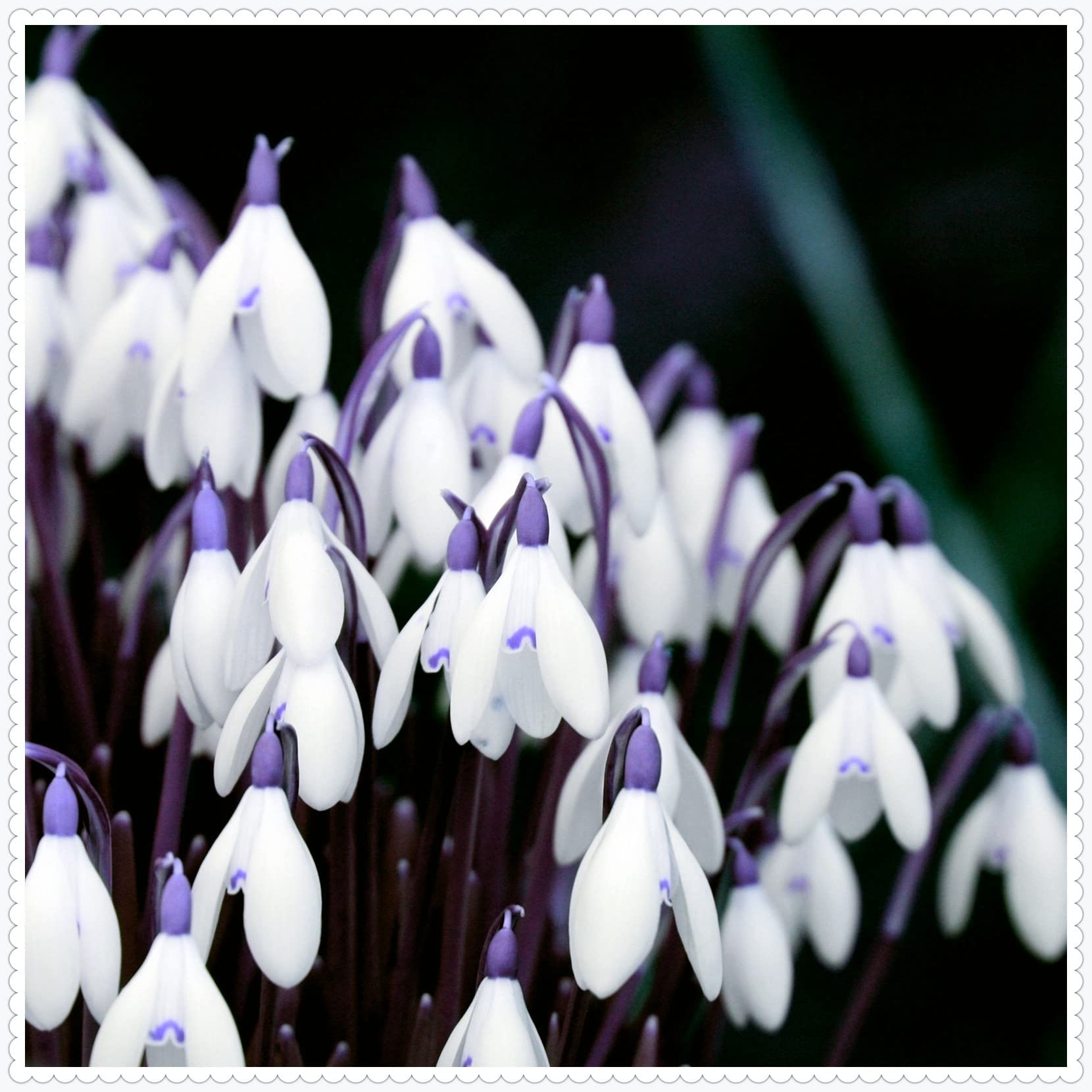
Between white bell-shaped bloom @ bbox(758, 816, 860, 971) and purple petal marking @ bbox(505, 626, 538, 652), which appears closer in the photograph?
purple petal marking @ bbox(505, 626, 538, 652)

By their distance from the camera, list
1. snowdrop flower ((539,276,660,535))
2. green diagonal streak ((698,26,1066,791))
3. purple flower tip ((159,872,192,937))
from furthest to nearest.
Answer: green diagonal streak ((698,26,1066,791))
snowdrop flower ((539,276,660,535))
purple flower tip ((159,872,192,937))

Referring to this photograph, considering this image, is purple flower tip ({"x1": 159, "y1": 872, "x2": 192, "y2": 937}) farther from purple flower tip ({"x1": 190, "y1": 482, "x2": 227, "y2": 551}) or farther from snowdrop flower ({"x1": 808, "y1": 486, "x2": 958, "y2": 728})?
snowdrop flower ({"x1": 808, "y1": 486, "x2": 958, "y2": 728})

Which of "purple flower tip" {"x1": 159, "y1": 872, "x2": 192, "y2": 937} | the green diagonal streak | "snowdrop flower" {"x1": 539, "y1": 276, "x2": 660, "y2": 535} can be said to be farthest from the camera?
the green diagonal streak

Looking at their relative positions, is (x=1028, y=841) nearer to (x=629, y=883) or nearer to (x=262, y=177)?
(x=629, y=883)

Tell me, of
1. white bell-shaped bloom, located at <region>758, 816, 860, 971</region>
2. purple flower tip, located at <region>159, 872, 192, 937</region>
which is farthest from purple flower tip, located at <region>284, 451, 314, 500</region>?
white bell-shaped bloom, located at <region>758, 816, 860, 971</region>

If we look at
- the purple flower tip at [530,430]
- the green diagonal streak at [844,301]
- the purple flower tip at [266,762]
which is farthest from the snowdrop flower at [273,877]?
the green diagonal streak at [844,301]

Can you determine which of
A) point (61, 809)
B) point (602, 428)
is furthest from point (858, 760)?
point (61, 809)
